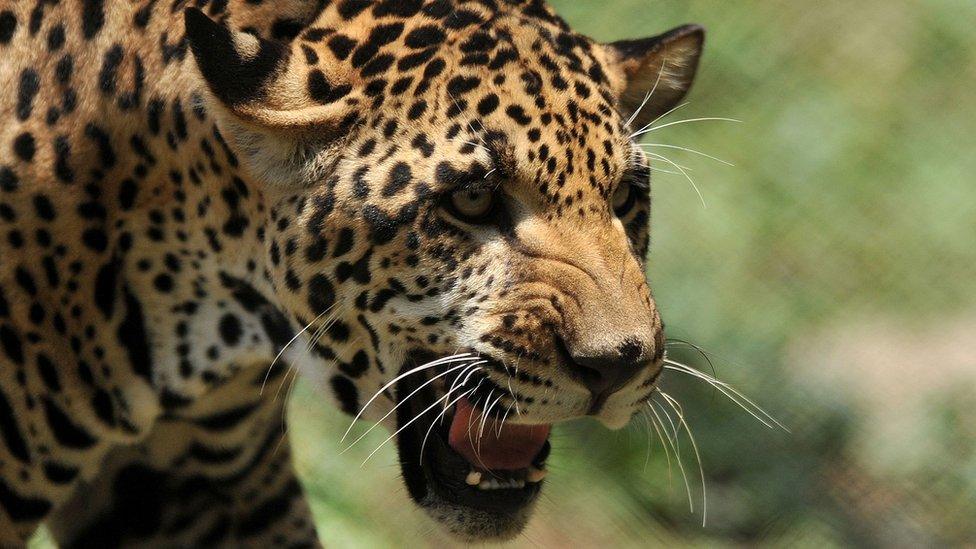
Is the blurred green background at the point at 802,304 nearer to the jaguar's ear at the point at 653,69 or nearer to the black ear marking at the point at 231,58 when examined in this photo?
the jaguar's ear at the point at 653,69

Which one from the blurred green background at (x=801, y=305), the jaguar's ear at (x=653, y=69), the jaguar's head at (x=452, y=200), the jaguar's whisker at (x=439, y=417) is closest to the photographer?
the jaguar's head at (x=452, y=200)

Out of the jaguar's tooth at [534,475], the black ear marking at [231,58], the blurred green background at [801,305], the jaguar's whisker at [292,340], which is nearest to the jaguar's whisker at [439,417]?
the jaguar's tooth at [534,475]

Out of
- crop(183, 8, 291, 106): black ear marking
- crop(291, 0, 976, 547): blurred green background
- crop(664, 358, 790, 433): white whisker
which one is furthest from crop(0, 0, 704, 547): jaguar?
crop(291, 0, 976, 547): blurred green background

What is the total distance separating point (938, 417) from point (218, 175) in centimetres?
495

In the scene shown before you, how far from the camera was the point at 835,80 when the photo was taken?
9727 millimetres

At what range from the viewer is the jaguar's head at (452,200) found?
13.8 ft

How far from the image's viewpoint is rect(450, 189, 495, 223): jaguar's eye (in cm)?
427

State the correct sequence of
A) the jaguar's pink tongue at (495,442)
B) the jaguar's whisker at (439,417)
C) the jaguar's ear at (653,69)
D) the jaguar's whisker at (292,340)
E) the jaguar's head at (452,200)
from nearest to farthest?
the jaguar's head at (452,200), the jaguar's whisker at (439,417), the jaguar's whisker at (292,340), the jaguar's pink tongue at (495,442), the jaguar's ear at (653,69)

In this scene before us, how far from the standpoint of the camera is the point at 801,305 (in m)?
8.80

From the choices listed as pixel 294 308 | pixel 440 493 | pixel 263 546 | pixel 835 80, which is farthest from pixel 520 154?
pixel 835 80

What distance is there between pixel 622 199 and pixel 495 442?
2.73 feet

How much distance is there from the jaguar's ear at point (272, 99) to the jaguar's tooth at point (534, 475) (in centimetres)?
114

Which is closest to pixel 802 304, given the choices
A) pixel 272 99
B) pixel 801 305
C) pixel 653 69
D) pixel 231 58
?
pixel 801 305

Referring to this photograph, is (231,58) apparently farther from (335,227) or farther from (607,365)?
(607,365)
